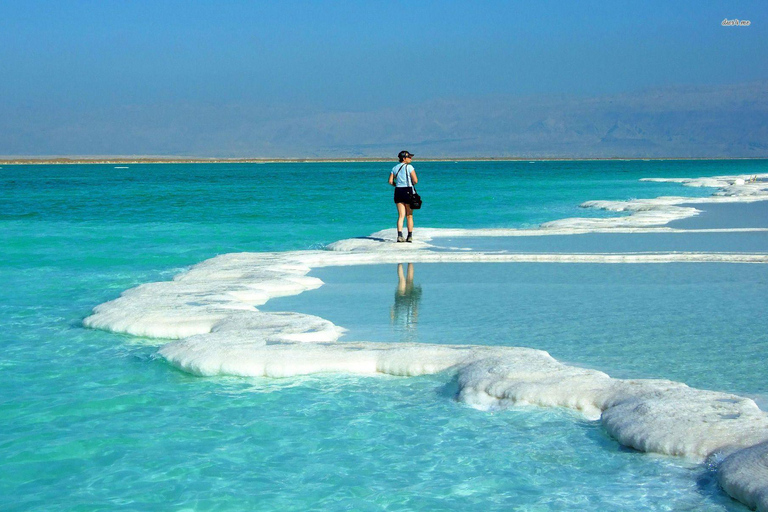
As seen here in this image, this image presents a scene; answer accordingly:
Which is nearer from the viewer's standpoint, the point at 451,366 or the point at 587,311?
the point at 451,366

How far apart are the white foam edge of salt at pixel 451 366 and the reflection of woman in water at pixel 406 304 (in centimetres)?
84

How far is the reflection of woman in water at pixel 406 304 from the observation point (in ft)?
30.4

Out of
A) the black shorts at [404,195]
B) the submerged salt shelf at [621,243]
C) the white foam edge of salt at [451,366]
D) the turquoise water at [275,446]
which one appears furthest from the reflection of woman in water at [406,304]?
the submerged salt shelf at [621,243]

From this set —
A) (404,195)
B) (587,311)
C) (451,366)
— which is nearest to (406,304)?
(587,311)

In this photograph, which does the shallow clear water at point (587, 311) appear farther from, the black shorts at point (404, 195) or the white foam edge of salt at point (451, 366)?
the black shorts at point (404, 195)

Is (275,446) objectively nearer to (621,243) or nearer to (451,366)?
(451,366)

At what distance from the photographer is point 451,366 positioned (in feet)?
23.9

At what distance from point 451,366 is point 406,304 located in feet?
10.6

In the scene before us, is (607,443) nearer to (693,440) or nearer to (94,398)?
(693,440)

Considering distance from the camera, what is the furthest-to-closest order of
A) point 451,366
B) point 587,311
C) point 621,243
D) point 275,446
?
1. point 621,243
2. point 587,311
3. point 451,366
4. point 275,446

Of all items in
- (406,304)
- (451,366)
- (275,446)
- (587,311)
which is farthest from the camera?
(406,304)

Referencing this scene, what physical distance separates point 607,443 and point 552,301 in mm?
4966

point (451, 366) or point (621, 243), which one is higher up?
point (621, 243)

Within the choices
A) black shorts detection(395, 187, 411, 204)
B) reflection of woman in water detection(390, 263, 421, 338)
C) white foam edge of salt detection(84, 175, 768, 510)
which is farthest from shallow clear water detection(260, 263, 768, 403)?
black shorts detection(395, 187, 411, 204)
